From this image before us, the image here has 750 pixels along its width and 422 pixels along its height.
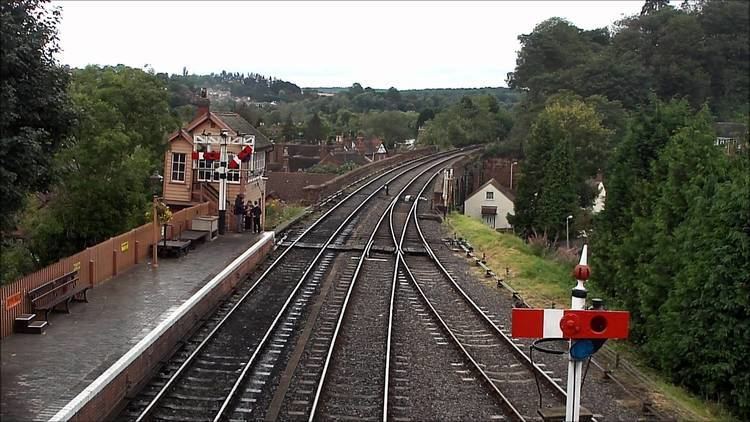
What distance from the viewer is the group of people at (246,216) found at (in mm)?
23891

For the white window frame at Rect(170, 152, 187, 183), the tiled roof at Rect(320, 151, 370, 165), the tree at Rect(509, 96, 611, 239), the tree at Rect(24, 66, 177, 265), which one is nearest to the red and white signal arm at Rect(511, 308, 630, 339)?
the tree at Rect(24, 66, 177, 265)

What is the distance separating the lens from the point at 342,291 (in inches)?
717

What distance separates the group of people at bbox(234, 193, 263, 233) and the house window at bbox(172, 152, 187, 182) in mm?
2573

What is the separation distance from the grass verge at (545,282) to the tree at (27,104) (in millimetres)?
8936

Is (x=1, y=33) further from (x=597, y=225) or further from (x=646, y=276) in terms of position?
(x=597, y=225)

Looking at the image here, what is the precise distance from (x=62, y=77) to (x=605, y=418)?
863 cm

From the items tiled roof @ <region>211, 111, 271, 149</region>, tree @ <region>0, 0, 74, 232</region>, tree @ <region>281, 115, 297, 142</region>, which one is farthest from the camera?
tree @ <region>281, 115, 297, 142</region>

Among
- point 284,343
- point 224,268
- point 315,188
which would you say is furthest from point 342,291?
point 315,188

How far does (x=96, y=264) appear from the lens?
15.7 meters

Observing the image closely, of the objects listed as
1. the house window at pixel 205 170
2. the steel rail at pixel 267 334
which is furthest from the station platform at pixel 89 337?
the house window at pixel 205 170

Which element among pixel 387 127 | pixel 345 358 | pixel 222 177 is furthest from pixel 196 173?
pixel 387 127

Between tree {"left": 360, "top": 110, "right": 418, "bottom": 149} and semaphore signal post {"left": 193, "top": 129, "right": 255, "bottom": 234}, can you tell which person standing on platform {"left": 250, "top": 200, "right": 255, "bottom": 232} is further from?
tree {"left": 360, "top": 110, "right": 418, "bottom": 149}

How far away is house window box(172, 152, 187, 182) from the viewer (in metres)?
25.7

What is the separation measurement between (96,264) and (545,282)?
438 inches
